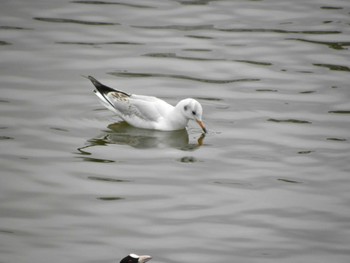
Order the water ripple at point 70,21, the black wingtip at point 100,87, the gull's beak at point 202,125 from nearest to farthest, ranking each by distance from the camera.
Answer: the gull's beak at point 202,125
the black wingtip at point 100,87
the water ripple at point 70,21

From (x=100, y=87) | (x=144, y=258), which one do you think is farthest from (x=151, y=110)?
(x=144, y=258)

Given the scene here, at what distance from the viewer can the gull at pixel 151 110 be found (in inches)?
470

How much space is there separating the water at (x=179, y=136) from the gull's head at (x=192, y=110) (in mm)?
255

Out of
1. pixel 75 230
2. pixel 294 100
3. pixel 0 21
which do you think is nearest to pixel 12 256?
pixel 75 230

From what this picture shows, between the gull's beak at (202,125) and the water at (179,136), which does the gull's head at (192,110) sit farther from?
the water at (179,136)

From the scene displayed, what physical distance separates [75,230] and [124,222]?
552 mm

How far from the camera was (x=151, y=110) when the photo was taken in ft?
39.6

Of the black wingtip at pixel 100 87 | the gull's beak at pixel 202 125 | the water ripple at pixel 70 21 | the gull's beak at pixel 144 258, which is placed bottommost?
the gull's beak at pixel 144 258

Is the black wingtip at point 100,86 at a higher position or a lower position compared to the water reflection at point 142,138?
higher

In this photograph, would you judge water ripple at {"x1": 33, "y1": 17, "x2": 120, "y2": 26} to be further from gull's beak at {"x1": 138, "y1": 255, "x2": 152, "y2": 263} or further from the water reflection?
gull's beak at {"x1": 138, "y1": 255, "x2": 152, "y2": 263}

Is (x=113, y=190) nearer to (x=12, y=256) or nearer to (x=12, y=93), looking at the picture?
(x=12, y=256)

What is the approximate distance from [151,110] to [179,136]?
0.55 meters

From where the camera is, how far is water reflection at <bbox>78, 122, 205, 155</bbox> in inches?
454

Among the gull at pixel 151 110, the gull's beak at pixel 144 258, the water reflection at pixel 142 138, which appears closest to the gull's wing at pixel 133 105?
the gull at pixel 151 110
